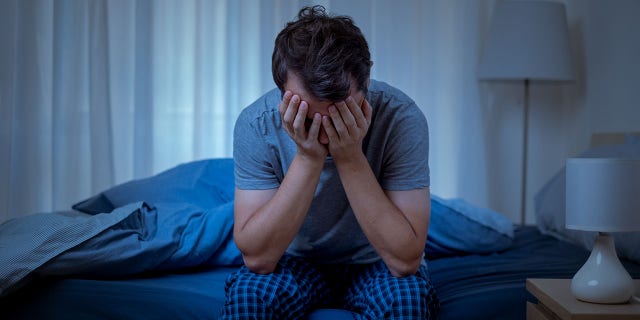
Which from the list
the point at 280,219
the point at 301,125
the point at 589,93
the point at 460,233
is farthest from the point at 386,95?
the point at 589,93

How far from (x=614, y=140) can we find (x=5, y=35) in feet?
8.42

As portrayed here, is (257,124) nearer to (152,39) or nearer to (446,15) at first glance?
(152,39)

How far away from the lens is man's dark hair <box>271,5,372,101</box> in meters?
1.07

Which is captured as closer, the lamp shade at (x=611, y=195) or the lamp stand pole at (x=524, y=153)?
the lamp shade at (x=611, y=195)

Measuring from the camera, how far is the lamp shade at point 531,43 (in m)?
2.64

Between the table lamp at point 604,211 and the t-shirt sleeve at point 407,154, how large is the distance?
282mm

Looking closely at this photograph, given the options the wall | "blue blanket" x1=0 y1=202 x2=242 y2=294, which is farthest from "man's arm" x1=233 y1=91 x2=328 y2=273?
the wall

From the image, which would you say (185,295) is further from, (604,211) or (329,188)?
(604,211)

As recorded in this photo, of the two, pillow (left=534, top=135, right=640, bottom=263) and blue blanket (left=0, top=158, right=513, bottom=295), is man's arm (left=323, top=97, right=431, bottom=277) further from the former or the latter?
pillow (left=534, top=135, right=640, bottom=263)

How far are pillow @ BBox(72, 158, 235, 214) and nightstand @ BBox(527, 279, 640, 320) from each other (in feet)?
3.36

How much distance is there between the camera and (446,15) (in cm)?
298

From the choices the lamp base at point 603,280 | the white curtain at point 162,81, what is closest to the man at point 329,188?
the lamp base at point 603,280

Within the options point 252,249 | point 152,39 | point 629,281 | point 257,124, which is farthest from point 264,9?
point 629,281

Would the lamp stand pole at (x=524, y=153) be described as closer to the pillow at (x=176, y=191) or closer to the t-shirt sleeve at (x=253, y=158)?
the pillow at (x=176, y=191)
